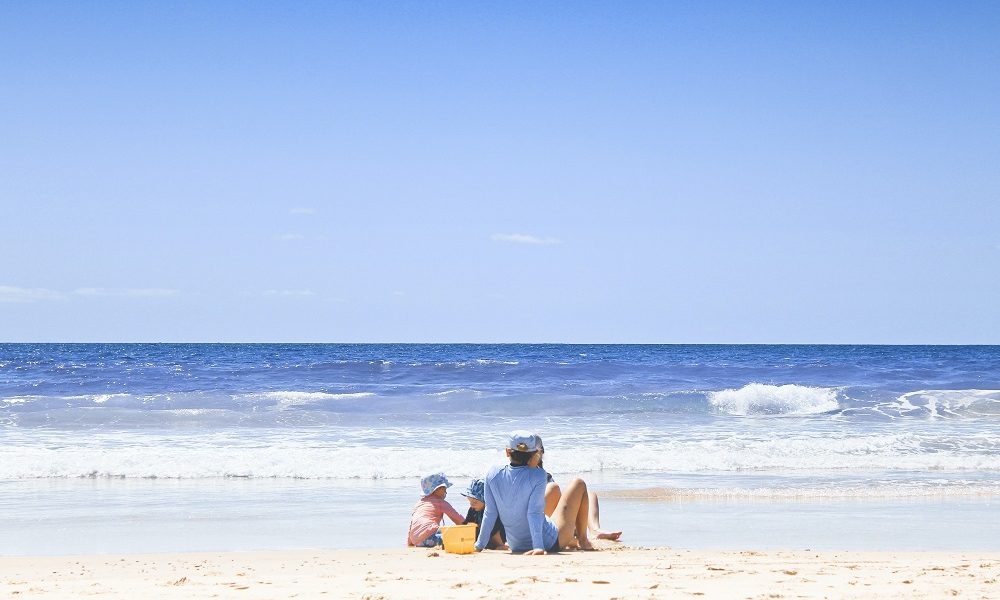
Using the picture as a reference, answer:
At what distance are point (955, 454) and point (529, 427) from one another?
292 inches

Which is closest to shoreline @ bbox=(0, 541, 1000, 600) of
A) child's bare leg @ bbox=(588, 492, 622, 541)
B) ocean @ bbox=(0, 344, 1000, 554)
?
child's bare leg @ bbox=(588, 492, 622, 541)

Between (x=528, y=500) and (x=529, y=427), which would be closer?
(x=528, y=500)

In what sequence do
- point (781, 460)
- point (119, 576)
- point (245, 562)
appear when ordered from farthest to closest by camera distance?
point (781, 460), point (245, 562), point (119, 576)

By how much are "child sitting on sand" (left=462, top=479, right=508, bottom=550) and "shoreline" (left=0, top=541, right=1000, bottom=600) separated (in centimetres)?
19

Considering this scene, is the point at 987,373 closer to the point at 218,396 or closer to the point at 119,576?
the point at 218,396

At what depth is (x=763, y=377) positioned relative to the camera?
30.1 meters

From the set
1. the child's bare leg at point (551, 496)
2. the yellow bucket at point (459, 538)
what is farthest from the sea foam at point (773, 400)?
the yellow bucket at point (459, 538)

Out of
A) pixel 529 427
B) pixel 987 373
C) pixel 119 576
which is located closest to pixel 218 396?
pixel 529 427

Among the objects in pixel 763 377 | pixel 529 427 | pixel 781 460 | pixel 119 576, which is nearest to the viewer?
pixel 119 576

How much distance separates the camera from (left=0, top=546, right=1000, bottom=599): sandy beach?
5.37 meters

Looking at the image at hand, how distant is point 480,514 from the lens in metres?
7.57

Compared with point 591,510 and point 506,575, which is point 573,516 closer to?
point 591,510

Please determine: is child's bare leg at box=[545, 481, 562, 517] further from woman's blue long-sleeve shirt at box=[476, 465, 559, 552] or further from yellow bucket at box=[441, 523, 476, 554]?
yellow bucket at box=[441, 523, 476, 554]

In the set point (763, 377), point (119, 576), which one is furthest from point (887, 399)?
point (119, 576)
